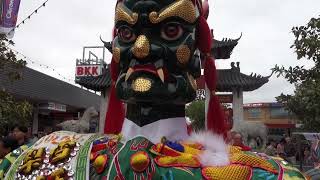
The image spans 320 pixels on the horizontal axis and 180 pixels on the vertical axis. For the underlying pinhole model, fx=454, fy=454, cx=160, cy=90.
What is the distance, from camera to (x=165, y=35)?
211 cm

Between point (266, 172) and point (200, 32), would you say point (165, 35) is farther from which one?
point (266, 172)

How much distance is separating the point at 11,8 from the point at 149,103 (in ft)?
24.3

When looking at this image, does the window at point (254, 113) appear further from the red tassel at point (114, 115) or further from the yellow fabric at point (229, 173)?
the yellow fabric at point (229, 173)

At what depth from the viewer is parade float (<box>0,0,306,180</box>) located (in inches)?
76.4

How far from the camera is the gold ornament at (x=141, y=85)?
2.04 m

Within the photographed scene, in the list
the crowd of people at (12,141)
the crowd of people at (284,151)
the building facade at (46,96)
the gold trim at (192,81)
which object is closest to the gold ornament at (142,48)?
the gold trim at (192,81)

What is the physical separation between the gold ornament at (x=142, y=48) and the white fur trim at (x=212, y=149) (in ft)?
1.55

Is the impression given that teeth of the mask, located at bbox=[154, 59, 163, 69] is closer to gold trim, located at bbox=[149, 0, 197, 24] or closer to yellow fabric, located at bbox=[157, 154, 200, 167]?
gold trim, located at bbox=[149, 0, 197, 24]

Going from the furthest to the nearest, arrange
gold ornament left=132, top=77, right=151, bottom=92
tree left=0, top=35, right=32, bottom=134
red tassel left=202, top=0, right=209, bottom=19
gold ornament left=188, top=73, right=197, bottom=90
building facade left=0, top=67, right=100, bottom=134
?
building facade left=0, top=67, right=100, bottom=134, tree left=0, top=35, right=32, bottom=134, red tassel left=202, top=0, right=209, bottom=19, gold ornament left=188, top=73, right=197, bottom=90, gold ornament left=132, top=77, right=151, bottom=92

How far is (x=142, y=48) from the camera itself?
2.07 meters

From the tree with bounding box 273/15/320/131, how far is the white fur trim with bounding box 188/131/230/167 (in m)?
4.92

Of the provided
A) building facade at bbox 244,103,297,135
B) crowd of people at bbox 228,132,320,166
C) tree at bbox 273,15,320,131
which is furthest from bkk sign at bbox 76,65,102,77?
tree at bbox 273,15,320,131

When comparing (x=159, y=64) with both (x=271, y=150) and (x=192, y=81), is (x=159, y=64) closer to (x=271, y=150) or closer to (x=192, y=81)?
(x=192, y=81)

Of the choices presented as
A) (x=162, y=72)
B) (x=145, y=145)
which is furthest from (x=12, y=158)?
(x=162, y=72)
